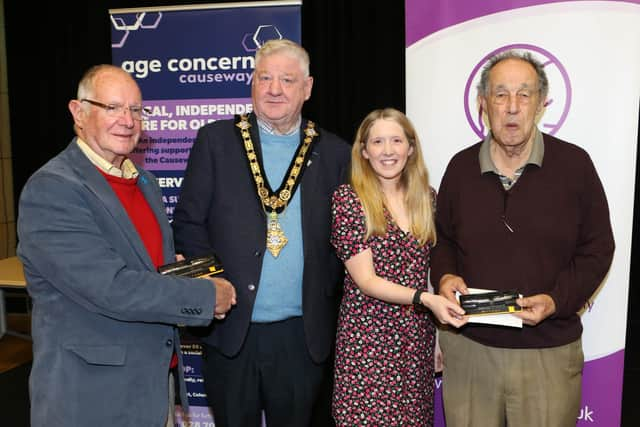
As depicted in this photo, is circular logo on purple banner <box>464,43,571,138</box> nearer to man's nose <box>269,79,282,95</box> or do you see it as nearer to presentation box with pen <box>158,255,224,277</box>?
man's nose <box>269,79,282,95</box>

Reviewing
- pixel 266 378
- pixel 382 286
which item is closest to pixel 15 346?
pixel 266 378

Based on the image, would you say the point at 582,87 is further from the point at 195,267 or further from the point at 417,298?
the point at 195,267

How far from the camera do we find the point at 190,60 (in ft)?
12.8

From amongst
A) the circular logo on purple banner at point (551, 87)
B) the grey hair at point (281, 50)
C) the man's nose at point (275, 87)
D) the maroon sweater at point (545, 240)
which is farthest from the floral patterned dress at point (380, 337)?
the circular logo on purple banner at point (551, 87)

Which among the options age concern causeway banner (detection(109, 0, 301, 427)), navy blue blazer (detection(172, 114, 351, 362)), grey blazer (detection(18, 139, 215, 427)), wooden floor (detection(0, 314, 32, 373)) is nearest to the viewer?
grey blazer (detection(18, 139, 215, 427))

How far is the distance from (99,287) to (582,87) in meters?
2.60

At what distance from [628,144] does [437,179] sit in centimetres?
100

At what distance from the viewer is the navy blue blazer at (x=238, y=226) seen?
7.98ft

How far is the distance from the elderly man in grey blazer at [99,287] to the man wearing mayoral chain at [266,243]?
Answer: 32cm

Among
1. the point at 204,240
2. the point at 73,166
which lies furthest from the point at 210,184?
the point at 73,166

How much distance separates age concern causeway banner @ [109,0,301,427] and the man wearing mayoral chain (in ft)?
4.49

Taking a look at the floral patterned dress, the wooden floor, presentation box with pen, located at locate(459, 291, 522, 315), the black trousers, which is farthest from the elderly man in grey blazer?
the wooden floor

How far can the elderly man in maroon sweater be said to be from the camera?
2.30 meters

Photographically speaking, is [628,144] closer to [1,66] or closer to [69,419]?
[69,419]
